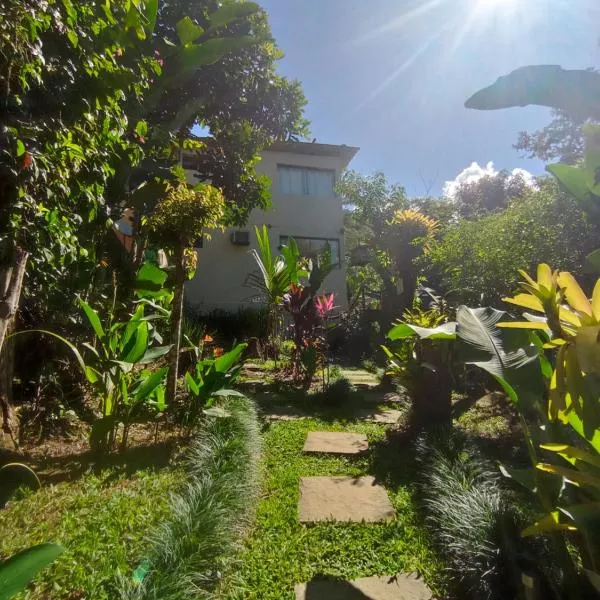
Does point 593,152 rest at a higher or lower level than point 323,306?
higher

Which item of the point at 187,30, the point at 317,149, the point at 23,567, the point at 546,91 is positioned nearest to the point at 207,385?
the point at 23,567

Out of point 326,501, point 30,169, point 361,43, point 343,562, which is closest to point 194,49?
point 361,43

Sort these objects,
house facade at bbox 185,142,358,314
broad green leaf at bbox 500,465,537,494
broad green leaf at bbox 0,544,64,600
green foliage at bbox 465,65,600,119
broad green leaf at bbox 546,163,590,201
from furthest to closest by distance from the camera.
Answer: house facade at bbox 185,142,358,314
broad green leaf at bbox 546,163,590,201
green foliage at bbox 465,65,600,119
broad green leaf at bbox 500,465,537,494
broad green leaf at bbox 0,544,64,600

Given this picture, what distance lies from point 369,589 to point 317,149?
14.3m

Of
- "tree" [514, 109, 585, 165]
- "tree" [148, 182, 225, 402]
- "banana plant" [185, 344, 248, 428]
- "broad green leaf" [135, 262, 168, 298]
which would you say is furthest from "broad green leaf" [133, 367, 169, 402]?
"tree" [514, 109, 585, 165]

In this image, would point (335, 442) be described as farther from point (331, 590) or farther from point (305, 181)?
point (305, 181)

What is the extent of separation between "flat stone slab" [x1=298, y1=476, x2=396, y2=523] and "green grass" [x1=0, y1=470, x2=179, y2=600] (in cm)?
96

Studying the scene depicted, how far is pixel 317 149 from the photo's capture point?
47.2ft

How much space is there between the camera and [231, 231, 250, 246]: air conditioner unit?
13.5 meters

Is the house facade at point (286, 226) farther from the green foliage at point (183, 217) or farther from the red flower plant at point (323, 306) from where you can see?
the green foliage at point (183, 217)

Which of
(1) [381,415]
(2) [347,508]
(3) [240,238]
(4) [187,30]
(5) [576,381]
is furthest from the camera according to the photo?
(3) [240,238]

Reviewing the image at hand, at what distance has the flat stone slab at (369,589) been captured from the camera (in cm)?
187

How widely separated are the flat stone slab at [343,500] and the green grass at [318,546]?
0.21 ft

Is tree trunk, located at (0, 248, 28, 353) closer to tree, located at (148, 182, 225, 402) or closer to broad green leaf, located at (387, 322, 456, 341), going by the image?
tree, located at (148, 182, 225, 402)
